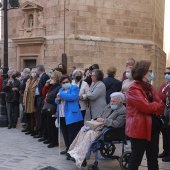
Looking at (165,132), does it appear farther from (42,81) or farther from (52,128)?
(42,81)

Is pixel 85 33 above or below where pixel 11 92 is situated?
above

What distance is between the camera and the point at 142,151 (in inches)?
152

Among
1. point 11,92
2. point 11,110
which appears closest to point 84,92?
point 11,92

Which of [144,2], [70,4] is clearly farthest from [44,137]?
[144,2]

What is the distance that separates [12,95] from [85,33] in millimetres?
6141

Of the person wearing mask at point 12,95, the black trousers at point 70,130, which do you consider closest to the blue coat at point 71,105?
the black trousers at point 70,130

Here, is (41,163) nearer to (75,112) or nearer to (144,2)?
(75,112)

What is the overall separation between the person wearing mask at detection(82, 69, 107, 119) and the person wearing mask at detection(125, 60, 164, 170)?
2.19 m

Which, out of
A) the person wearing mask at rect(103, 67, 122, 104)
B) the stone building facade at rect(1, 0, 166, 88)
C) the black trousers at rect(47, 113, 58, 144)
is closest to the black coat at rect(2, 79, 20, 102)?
the black trousers at rect(47, 113, 58, 144)

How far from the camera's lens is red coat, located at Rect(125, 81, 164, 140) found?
12.2 feet

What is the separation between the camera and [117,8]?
14.2 m

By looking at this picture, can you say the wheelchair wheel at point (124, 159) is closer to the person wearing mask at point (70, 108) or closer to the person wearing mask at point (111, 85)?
the person wearing mask at point (70, 108)

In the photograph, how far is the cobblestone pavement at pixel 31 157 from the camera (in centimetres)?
527

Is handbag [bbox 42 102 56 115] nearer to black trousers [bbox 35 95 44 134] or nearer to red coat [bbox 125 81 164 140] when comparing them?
black trousers [bbox 35 95 44 134]
